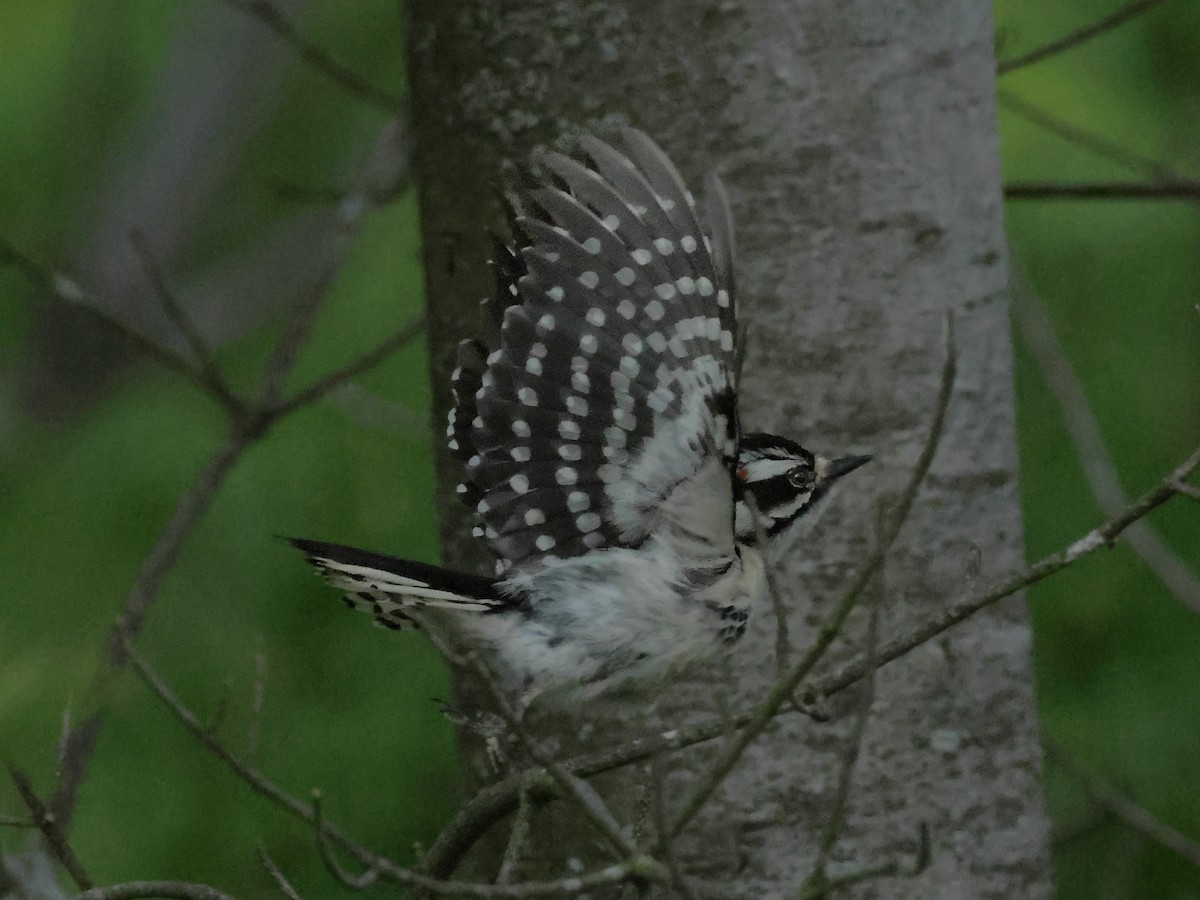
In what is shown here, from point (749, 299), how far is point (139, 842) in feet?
5.95

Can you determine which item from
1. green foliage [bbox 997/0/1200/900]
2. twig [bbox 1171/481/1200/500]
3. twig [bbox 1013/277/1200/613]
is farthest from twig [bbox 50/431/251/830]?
green foliage [bbox 997/0/1200/900]

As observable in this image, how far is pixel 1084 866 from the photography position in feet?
14.1

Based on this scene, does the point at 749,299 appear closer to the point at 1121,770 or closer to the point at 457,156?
the point at 457,156

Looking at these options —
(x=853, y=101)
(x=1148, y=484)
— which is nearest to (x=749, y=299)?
(x=853, y=101)

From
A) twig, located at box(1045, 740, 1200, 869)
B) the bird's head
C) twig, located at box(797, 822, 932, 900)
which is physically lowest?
twig, located at box(1045, 740, 1200, 869)

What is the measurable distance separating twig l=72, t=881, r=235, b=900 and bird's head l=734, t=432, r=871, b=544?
86 centimetres

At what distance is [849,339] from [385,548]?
153 cm

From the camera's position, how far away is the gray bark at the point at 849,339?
2406mm

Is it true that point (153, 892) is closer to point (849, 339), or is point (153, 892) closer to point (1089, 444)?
point (849, 339)

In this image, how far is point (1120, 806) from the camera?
10.3 feet

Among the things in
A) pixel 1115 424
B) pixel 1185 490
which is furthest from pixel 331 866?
pixel 1115 424

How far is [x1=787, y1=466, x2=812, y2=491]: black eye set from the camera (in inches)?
90.7

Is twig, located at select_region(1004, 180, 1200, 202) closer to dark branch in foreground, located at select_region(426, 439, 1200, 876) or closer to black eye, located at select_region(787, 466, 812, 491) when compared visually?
black eye, located at select_region(787, 466, 812, 491)

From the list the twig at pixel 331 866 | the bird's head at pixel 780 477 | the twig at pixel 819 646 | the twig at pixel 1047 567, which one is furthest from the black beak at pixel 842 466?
the twig at pixel 331 866
